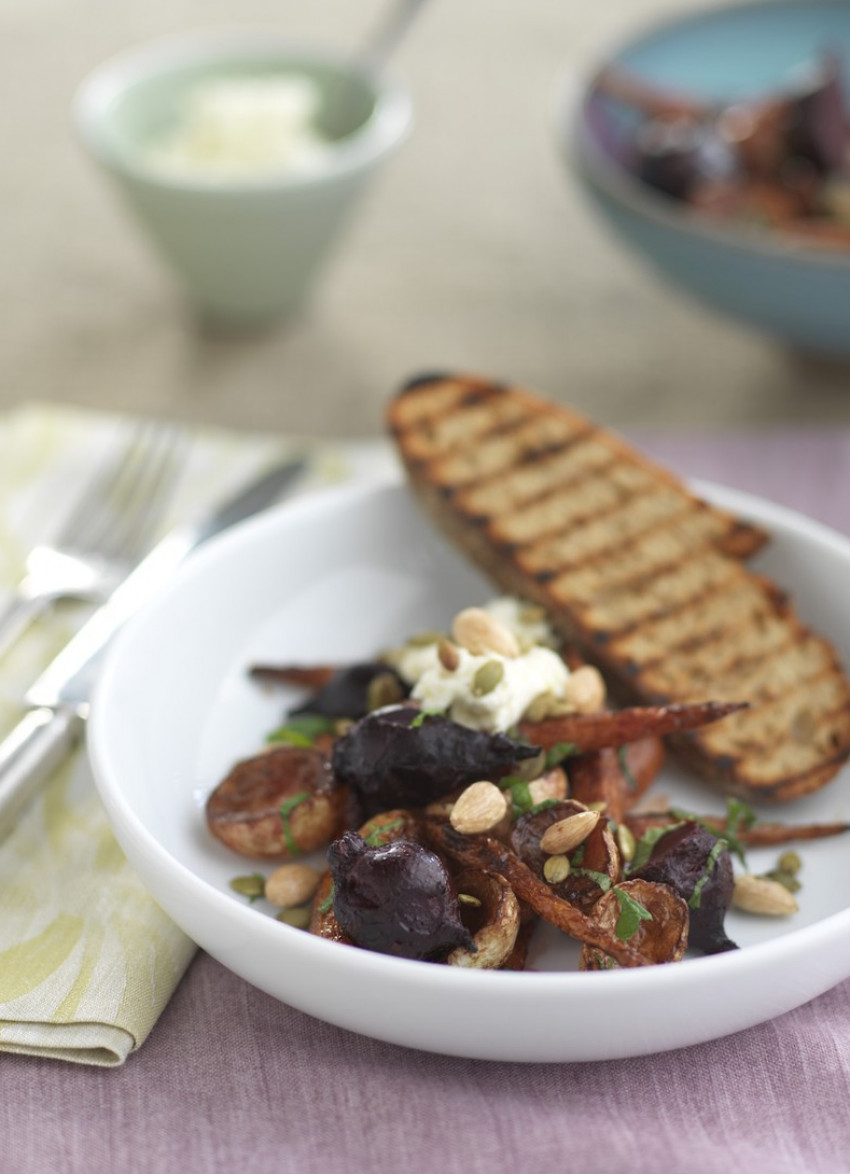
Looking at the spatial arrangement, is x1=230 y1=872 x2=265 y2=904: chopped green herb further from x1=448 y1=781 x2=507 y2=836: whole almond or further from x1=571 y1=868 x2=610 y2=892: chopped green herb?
x1=571 y1=868 x2=610 y2=892: chopped green herb

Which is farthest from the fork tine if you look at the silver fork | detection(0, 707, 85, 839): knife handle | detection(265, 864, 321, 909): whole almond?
detection(265, 864, 321, 909): whole almond

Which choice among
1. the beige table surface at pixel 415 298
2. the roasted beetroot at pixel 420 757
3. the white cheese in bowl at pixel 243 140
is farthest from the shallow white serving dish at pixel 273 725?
the white cheese in bowl at pixel 243 140

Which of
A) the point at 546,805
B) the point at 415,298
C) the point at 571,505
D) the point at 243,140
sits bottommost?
the point at 415,298

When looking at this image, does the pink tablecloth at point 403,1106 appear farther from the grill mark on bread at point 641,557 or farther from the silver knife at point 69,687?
the grill mark on bread at point 641,557

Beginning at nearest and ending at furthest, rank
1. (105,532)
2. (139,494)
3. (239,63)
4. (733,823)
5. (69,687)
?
(733,823)
(69,687)
(105,532)
(139,494)
(239,63)

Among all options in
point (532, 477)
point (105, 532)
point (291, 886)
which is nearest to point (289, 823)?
point (291, 886)

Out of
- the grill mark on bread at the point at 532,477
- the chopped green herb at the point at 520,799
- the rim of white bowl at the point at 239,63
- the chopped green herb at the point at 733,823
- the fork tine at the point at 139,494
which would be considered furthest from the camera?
the rim of white bowl at the point at 239,63

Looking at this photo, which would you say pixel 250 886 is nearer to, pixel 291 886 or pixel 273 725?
pixel 291 886
